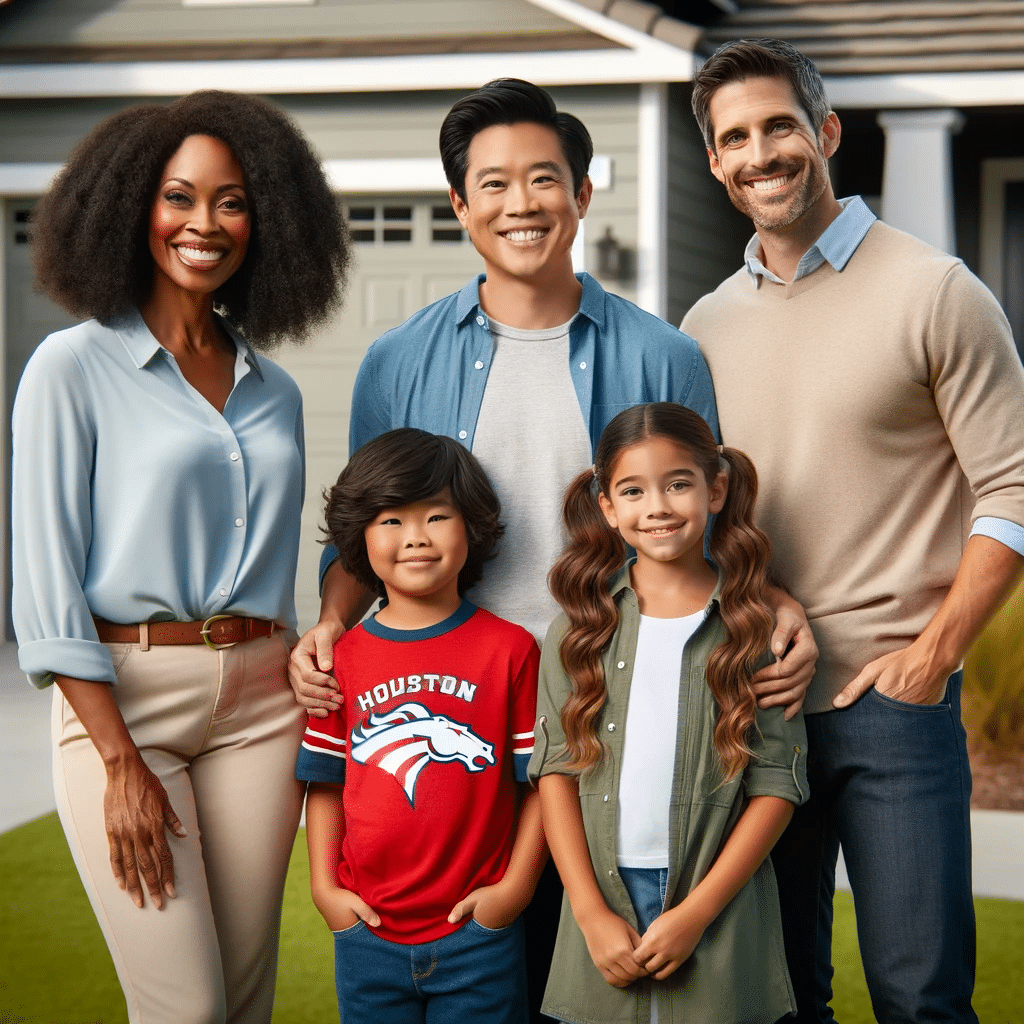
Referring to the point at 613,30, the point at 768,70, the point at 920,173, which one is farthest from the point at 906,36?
the point at 768,70

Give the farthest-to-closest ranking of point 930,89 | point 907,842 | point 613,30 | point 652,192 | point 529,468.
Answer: point 930,89 → point 652,192 → point 613,30 → point 529,468 → point 907,842

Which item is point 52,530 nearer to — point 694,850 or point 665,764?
point 665,764

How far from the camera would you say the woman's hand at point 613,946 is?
2246mm

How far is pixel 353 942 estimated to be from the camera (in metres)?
2.40

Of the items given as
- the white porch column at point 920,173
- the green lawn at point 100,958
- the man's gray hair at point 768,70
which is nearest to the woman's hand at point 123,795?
the green lawn at point 100,958

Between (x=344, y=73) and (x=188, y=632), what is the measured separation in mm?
5684

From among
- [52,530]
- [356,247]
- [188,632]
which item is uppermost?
[356,247]

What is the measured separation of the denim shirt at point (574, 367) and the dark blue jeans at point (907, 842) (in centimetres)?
67

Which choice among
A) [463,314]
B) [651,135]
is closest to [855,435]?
[463,314]

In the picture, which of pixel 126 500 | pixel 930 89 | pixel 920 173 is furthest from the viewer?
pixel 920 173

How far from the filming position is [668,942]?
2.23m

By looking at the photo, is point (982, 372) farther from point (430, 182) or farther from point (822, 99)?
point (430, 182)

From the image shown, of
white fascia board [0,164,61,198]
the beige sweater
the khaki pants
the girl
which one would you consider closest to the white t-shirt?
the girl

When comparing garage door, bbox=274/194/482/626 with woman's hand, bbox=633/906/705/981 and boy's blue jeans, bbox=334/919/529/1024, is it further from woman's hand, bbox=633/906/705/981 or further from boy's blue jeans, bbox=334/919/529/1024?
woman's hand, bbox=633/906/705/981
